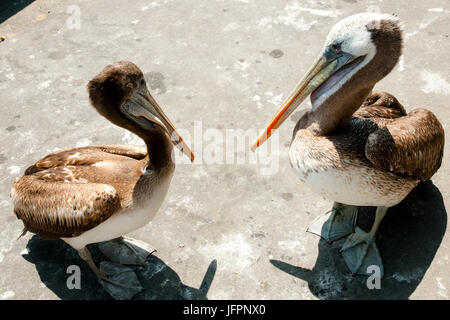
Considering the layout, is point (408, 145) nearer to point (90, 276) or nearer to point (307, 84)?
point (307, 84)

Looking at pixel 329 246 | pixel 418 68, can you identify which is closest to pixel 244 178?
pixel 329 246

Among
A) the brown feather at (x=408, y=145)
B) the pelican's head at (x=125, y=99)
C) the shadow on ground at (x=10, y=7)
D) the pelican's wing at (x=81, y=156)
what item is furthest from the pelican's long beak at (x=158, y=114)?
the shadow on ground at (x=10, y=7)

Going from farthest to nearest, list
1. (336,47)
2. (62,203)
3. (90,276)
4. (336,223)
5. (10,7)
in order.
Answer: (10,7), (336,223), (90,276), (336,47), (62,203)

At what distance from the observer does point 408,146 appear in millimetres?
2758

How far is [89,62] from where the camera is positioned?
5.09m

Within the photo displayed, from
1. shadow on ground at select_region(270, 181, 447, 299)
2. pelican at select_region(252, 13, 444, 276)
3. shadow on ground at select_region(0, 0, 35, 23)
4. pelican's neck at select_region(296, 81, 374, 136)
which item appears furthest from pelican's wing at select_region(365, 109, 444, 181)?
shadow on ground at select_region(0, 0, 35, 23)

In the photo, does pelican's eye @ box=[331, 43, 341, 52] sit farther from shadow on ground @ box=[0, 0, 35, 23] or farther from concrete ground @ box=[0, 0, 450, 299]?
shadow on ground @ box=[0, 0, 35, 23]

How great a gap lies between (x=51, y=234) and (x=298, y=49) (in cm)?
349

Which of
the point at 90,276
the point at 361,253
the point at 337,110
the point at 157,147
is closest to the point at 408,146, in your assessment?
the point at 337,110

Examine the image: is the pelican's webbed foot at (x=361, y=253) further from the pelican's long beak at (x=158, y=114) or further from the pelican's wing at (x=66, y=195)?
the pelican's wing at (x=66, y=195)

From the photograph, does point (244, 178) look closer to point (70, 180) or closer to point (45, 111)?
point (70, 180)

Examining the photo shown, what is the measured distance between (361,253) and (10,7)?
559 centimetres

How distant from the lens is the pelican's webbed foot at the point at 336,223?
10.9 feet
